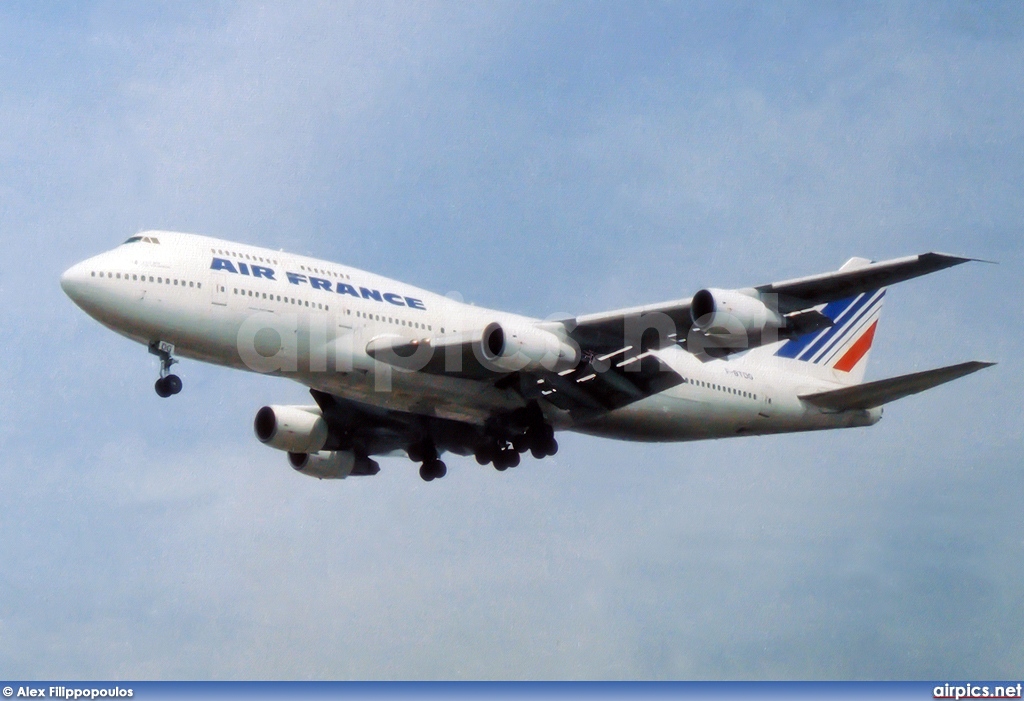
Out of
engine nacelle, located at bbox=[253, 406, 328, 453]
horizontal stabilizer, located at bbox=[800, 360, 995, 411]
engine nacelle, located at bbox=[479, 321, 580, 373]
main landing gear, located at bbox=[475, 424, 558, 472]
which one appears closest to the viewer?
engine nacelle, located at bbox=[479, 321, 580, 373]

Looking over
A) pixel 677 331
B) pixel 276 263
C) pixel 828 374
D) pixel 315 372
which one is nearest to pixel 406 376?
pixel 315 372

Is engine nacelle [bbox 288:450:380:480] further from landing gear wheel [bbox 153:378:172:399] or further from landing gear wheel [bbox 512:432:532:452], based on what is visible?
landing gear wheel [bbox 153:378:172:399]

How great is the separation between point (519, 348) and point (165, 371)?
29.7ft

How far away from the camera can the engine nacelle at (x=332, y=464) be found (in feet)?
128

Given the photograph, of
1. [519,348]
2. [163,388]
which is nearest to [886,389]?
[519,348]

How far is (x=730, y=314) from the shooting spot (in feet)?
98.6

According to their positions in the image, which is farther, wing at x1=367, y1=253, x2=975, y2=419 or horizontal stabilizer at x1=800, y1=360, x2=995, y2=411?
horizontal stabilizer at x1=800, y1=360, x2=995, y2=411

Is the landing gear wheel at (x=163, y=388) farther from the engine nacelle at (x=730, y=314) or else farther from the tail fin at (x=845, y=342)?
the tail fin at (x=845, y=342)

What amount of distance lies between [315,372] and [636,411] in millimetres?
10271

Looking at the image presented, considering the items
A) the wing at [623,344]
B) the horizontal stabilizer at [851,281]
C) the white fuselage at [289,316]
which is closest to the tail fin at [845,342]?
the white fuselage at [289,316]

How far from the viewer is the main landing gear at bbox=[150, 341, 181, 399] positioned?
30.4 metres

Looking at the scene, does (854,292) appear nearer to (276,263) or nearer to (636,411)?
(636,411)

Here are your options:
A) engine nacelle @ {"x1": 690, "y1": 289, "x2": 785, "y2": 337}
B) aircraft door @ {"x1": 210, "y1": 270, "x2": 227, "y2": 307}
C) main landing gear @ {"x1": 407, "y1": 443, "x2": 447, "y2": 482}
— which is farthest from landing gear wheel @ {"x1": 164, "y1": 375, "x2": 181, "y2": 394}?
engine nacelle @ {"x1": 690, "y1": 289, "x2": 785, "y2": 337}

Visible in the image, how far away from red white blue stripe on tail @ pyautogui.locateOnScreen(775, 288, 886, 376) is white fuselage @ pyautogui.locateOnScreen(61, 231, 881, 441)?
831cm
